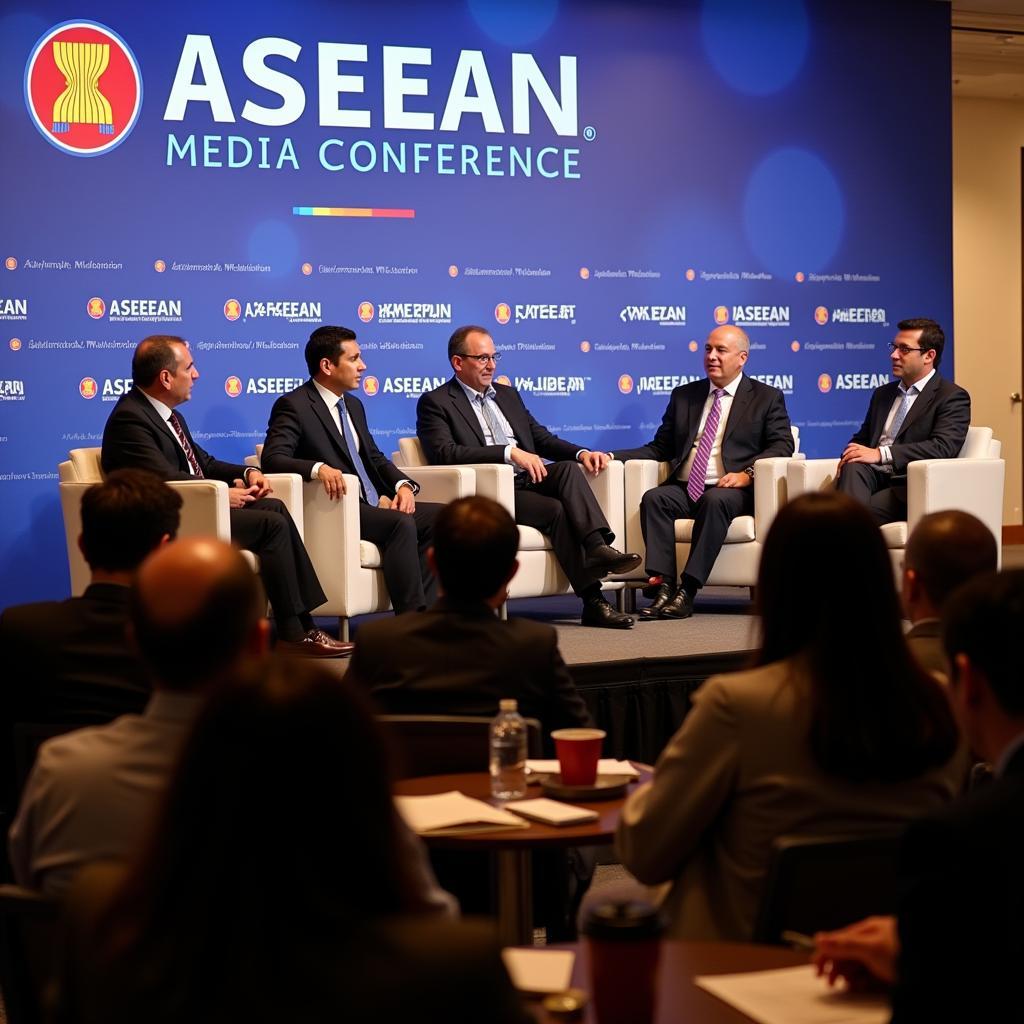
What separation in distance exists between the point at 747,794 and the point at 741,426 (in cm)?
525

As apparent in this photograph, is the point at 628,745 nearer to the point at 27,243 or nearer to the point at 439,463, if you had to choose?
the point at 439,463

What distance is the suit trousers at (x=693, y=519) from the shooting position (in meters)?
6.75

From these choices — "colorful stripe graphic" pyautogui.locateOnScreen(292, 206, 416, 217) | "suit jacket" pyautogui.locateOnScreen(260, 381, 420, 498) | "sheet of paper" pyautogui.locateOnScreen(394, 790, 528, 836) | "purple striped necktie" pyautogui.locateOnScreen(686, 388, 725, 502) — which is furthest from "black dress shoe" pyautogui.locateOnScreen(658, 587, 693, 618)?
"sheet of paper" pyautogui.locateOnScreen(394, 790, 528, 836)

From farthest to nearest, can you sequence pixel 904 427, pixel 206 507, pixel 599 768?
pixel 904 427
pixel 206 507
pixel 599 768

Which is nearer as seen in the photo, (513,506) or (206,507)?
(206,507)

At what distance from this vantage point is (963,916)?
124 centimetres

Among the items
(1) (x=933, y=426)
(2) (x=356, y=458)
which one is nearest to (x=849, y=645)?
(2) (x=356, y=458)

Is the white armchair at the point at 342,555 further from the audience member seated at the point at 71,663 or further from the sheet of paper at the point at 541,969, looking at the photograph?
the sheet of paper at the point at 541,969

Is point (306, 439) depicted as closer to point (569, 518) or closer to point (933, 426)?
point (569, 518)

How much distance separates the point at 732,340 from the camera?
7184mm

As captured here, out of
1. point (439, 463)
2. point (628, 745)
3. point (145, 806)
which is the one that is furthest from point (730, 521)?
point (145, 806)

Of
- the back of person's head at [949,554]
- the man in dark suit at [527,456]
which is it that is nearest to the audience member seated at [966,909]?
the back of person's head at [949,554]

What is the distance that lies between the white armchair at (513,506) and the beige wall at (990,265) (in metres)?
5.16

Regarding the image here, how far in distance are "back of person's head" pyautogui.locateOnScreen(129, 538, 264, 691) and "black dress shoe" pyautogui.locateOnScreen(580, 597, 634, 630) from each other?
15.7ft
